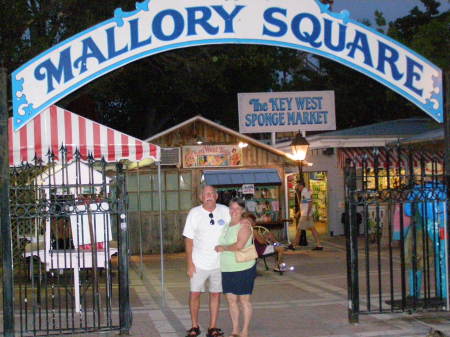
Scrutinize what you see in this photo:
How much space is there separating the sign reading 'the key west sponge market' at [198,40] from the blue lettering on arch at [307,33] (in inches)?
0.5

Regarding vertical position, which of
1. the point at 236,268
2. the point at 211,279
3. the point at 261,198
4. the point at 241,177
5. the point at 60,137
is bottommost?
the point at 211,279

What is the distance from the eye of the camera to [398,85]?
8961 mm

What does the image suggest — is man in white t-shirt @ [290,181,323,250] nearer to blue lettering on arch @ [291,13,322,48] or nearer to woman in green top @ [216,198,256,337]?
blue lettering on arch @ [291,13,322,48]

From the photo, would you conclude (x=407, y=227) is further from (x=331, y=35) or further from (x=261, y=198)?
(x=261, y=198)

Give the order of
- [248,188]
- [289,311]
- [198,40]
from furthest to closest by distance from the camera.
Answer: [248,188]
[289,311]
[198,40]

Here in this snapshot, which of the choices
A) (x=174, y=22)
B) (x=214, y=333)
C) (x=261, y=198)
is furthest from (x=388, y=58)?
(x=261, y=198)

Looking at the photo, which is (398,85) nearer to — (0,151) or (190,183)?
(0,151)

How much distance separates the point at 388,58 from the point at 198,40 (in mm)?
2435

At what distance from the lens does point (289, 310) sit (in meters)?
9.95

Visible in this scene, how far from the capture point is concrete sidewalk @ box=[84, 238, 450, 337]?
8500 mm

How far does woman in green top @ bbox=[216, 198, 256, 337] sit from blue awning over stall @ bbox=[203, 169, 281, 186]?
34.1 feet

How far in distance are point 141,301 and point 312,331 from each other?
Answer: 139 inches

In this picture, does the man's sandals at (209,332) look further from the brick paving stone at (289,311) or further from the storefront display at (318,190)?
the storefront display at (318,190)

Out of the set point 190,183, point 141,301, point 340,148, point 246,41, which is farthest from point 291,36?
point 340,148
